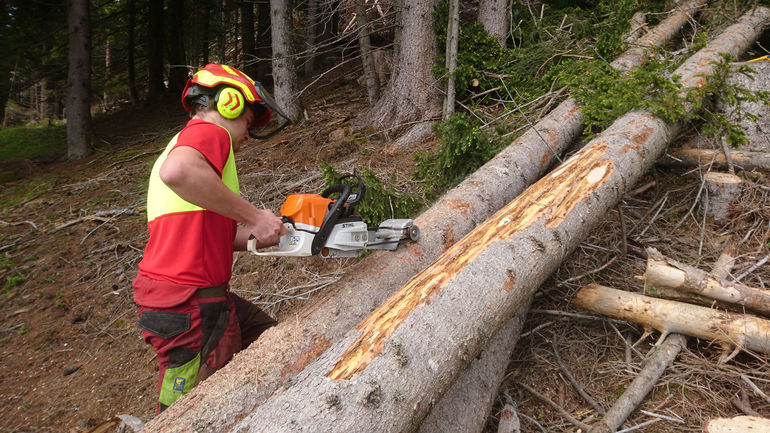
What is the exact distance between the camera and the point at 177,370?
6.89 ft

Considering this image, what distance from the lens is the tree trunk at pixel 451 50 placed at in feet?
16.5

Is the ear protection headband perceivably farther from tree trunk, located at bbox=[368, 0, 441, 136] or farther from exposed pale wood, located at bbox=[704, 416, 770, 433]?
tree trunk, located at bbox=[368, 0, 441, 136]

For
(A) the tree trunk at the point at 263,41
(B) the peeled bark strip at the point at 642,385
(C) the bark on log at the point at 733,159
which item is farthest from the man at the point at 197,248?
(A) the tree trunk at the point at 263,41

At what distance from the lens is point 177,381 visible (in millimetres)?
2094

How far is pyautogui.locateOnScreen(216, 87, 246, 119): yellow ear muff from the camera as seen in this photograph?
209 cm

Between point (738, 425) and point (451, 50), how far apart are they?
454 centimetres

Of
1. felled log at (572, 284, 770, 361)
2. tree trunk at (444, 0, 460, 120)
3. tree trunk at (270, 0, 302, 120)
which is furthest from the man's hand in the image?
tree trunk at (270, 0, 302, 120)

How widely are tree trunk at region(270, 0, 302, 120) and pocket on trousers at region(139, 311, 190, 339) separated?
5131 millimetres

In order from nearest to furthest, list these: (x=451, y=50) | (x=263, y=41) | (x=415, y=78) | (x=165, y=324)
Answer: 1. (x=165, y=324)
2. (x=451, y=50)
3. (x=415, y=78)
4. (x=263, y=41)

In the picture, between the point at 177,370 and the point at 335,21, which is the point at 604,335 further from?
the point at 335,21

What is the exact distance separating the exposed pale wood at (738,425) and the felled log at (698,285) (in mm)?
785

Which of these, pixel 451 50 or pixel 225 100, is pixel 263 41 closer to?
pixel 451 50

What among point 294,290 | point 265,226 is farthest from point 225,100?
point 294,290

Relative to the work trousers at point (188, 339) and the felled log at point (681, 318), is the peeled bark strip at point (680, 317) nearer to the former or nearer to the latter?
A: the felled log at point (681, 318)
